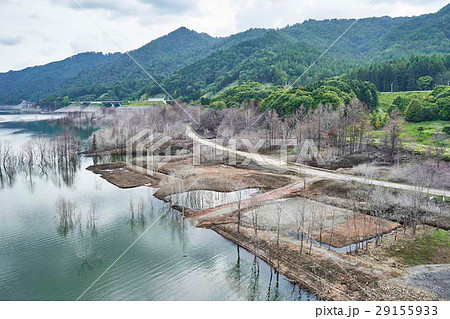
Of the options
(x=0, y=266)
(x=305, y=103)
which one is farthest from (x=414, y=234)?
(x=305, y=103)

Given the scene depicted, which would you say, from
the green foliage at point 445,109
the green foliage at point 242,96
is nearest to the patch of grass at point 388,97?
the green foliage at point 445,109

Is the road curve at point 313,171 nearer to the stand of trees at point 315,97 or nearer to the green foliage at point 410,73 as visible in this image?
the stand of trees at point 315,97

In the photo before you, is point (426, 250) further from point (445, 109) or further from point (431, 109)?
point (431, 109)

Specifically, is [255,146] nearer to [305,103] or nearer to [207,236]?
[305,103]

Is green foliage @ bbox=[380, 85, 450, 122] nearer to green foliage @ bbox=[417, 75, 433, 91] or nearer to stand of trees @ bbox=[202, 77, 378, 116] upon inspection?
stand of trees @ bbox=[202, 77, 378, 116]

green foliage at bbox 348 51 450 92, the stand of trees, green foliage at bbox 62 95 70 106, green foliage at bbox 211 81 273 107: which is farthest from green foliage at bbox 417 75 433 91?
green foliage at bbox 62 95 70 106

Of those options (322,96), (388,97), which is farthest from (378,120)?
(388,97)
